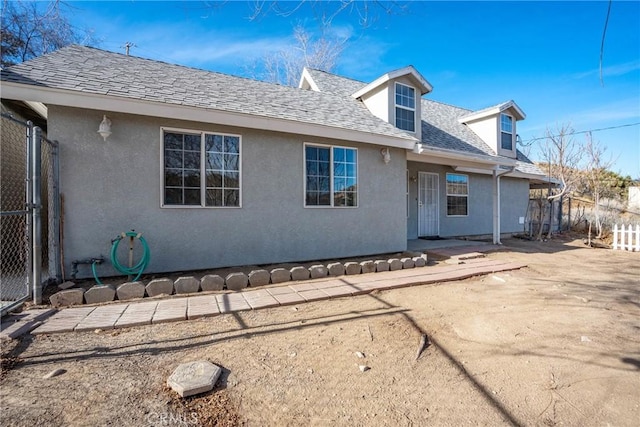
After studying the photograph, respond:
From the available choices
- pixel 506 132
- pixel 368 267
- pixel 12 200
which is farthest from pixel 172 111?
pixel 506 132

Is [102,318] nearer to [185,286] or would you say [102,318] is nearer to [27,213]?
[185,286]

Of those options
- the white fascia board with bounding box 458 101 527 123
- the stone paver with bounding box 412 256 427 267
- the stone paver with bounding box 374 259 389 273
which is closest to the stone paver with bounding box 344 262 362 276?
the stone paver with bounding box 374 259 389 273

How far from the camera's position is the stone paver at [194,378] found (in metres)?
2.27

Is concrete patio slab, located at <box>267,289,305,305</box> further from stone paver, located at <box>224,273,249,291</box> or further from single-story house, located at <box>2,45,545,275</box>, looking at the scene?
single-story house, located at <box>2,45,545,275</box>

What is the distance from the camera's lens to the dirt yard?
2139mm

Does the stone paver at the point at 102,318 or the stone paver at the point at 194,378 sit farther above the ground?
the stone paver at the point at 102,318

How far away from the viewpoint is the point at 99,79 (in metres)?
5.38

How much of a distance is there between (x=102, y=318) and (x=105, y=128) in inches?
122

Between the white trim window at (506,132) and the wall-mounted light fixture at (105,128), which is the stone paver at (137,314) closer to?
the wall-mounted light fixture at (105,128)

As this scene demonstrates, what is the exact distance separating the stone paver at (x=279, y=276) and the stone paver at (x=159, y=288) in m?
Result: 1.62

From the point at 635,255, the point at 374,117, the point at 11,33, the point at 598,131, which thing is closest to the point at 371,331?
the point at 374,117

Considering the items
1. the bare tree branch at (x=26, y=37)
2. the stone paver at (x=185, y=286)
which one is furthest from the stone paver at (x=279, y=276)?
the bare tree branch at (x=26, y=37)

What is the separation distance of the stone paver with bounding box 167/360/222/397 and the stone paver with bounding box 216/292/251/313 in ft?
4.40

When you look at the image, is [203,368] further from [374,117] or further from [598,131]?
[598,131]
